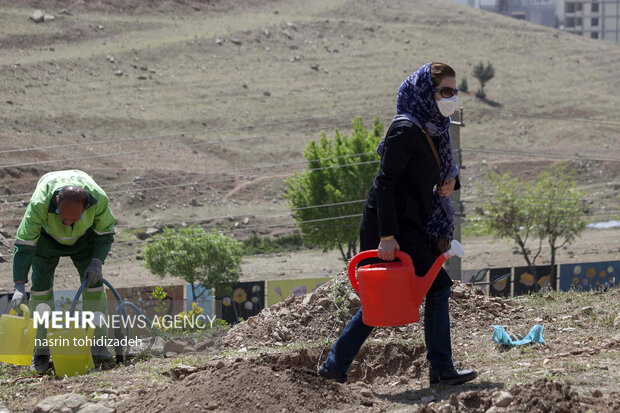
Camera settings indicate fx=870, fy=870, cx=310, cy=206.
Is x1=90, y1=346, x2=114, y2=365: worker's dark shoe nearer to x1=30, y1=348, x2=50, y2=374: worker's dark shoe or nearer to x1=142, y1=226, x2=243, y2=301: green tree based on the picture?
x1=30, y1=348, x2=50, y2=374: worker's dark shoe

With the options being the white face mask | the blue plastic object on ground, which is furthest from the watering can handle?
the blue plastic object on ground

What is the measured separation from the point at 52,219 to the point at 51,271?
506mm

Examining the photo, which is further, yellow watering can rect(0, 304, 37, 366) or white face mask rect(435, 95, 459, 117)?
yellow watering can rect(0, 304, 37, 366)

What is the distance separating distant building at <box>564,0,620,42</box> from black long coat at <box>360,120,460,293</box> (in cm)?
13243

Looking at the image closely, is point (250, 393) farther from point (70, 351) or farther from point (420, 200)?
point (70, 351)

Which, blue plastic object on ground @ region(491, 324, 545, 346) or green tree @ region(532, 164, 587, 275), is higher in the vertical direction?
blue plastic object on ground @ region(491, 324, 545, 346)

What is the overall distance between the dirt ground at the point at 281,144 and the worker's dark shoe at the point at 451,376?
6 centimetres

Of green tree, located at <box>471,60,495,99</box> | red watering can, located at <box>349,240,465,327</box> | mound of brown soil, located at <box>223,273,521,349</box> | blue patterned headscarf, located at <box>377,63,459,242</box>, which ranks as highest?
green tree, located at <box>471,60,495,99</box>

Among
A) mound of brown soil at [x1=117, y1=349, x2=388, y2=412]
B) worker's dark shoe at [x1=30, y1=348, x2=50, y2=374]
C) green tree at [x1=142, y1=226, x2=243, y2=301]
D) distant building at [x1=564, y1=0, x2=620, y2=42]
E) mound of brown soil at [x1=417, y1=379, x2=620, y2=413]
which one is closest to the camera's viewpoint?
mound of brown soil at [x1=417, y1=379, x2=620, y2=413]

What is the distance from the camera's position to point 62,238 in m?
5.75

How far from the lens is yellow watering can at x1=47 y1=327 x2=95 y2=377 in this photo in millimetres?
5457

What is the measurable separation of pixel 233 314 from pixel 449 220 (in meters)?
14.8

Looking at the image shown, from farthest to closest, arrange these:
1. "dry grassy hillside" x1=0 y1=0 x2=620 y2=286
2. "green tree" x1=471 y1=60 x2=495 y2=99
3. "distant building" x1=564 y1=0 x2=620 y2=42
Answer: "distant building" x1=564 y1=0 x2=620 y2=42 → "green tree" x1=471 y1=60 x2=495 y2=99 → "dry grassy hillside" x1=0 y1=0 x2=620 y2=286

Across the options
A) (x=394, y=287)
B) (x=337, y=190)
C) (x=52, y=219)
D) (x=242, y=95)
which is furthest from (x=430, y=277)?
(x=242, y=95)
